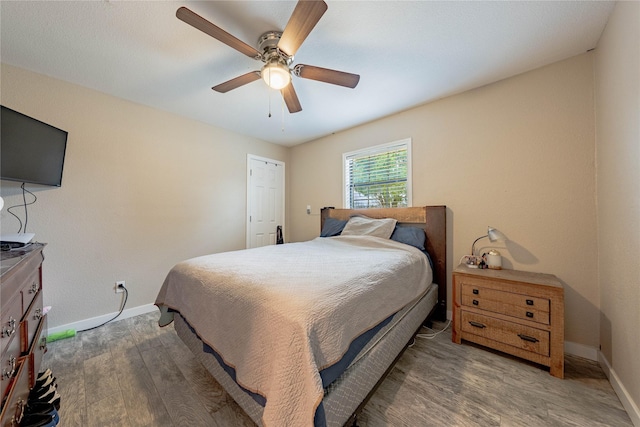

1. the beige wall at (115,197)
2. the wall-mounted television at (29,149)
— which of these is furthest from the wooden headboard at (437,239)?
the wall-mounted television at (29,149)

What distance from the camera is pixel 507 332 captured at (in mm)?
1750

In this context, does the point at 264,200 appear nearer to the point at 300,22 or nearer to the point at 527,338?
the point at 300,22

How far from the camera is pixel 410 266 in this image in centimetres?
189

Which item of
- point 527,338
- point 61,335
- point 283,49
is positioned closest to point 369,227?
point 527,338

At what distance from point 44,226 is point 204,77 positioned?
207 centimetres

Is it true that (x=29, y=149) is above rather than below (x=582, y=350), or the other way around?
above

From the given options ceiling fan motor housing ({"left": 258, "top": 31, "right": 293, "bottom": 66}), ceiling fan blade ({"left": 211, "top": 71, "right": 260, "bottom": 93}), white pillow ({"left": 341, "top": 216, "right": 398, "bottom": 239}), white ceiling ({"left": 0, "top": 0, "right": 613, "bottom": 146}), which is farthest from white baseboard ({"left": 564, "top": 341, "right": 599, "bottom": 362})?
ceiling fan blade ({"left": 211, "top": 71, "right": 260, "bottom": 93})

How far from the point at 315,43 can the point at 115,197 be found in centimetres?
264

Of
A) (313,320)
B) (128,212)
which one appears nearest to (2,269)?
(313,320)

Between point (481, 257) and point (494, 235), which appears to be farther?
point (481, 257)

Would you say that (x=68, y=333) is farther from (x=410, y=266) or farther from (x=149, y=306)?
(x=410, y=266)

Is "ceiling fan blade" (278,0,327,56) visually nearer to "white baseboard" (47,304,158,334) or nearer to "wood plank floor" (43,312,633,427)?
"wood plank floor" (43,312,633,427)

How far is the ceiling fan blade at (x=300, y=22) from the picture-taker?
114 cm

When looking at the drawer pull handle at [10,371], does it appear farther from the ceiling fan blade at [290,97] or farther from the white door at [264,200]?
the white door at [264,200]
